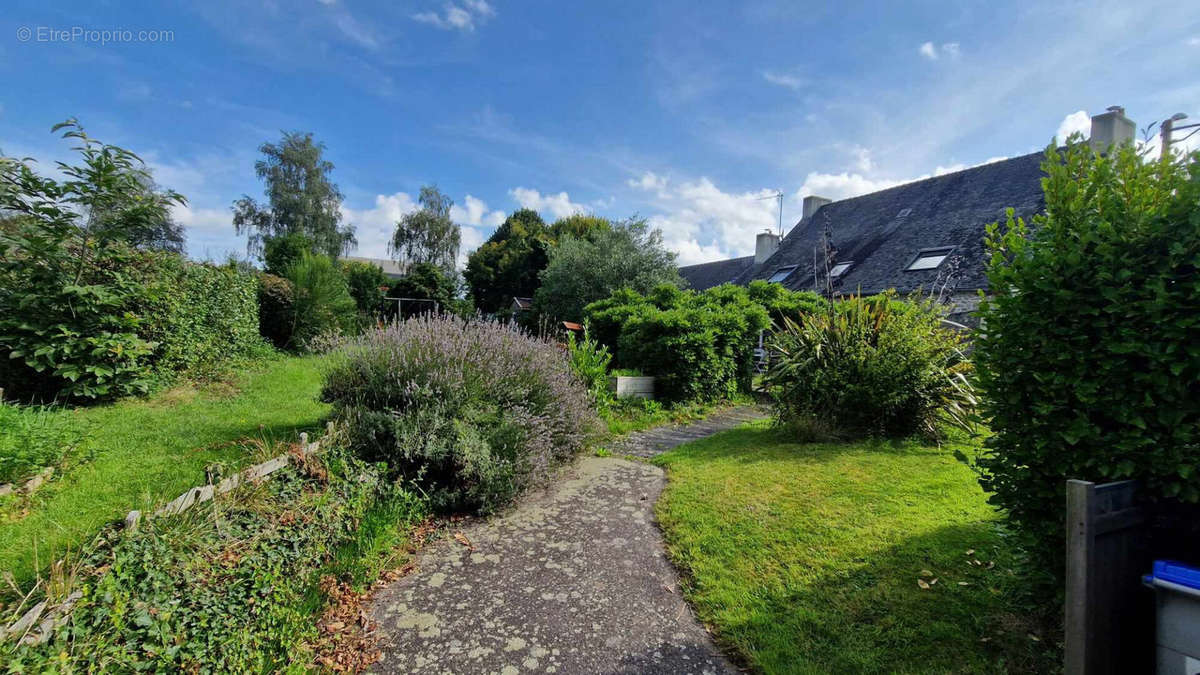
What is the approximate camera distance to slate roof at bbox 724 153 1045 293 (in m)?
12.6

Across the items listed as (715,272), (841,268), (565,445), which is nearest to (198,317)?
(565,445)

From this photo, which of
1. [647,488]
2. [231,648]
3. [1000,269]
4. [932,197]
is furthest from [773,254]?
[231,648]

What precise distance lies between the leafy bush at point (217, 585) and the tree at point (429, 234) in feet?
87.8

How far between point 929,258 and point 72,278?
16.9 metres

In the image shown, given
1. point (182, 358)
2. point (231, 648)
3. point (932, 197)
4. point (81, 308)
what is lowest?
point (231, 648)

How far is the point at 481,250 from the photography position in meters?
30.4

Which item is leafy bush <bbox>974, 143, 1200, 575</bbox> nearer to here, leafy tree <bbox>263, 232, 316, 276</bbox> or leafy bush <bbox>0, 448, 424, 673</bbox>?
leafy bush <bbox>0, 448, 424, 673</bbox>

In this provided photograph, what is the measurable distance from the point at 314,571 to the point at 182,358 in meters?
6.10

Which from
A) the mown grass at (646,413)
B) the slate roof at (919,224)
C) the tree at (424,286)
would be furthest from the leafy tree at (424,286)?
the mown grass at (646,413)

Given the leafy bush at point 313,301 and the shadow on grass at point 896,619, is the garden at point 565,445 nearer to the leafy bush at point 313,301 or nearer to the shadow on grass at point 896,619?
the shadow on grass at point 896,619

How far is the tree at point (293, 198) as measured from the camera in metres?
22.7

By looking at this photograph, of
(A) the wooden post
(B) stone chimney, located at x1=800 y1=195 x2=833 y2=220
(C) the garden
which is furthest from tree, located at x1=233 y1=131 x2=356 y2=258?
(A) the wooden post

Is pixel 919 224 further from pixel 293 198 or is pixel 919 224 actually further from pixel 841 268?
pixel 293 198

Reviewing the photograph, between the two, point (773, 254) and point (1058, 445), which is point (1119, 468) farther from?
point (773, 254)
